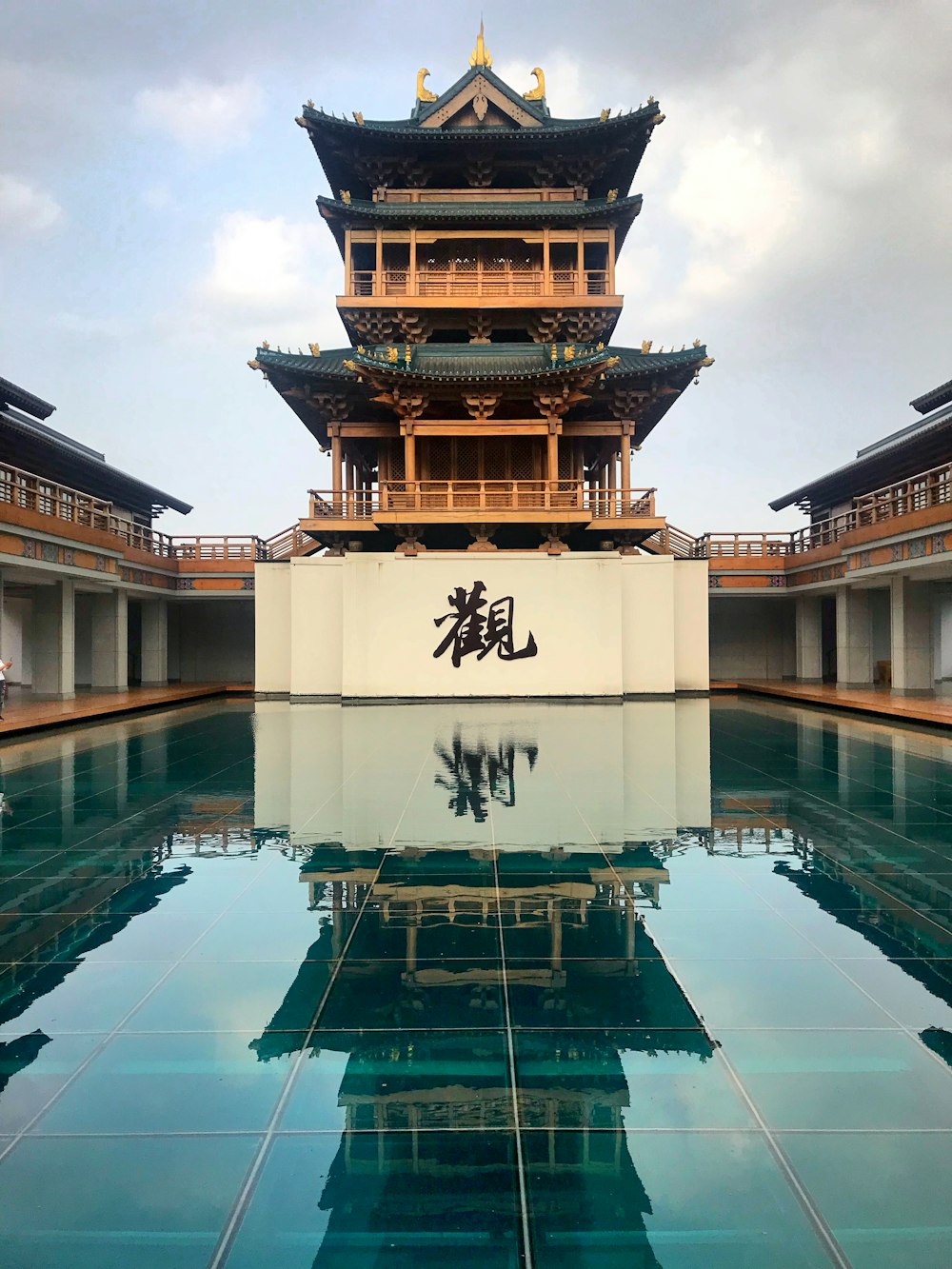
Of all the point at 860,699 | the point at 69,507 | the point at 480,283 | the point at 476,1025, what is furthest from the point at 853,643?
the point at 476,1025

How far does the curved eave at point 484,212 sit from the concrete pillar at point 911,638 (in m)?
11.9

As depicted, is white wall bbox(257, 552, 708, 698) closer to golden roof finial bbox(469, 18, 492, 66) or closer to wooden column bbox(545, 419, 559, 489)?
wooden column bbox(545, 419, 559, 489)

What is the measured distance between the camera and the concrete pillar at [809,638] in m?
26.7

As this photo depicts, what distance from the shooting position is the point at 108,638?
24.4 meters

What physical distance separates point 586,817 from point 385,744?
18.3ft

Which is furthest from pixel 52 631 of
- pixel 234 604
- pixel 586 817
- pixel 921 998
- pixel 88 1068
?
pixel 921 998

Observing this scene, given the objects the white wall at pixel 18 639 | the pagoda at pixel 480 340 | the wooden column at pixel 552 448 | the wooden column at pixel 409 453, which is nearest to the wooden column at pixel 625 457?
the pagoda at pixel 480 340

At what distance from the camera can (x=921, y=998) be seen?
3.75 meters

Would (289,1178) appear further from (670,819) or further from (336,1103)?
(670,819)

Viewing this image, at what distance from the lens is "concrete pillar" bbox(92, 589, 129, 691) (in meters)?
24.3

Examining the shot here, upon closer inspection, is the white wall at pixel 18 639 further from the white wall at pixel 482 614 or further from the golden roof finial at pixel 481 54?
the golden roof finial at pixel 481 54

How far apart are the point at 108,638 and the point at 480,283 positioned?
1507 centimetres

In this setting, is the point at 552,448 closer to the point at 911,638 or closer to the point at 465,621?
the point at 465,621

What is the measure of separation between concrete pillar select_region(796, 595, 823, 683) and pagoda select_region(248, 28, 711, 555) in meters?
8.00
